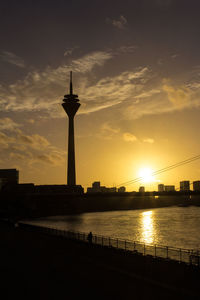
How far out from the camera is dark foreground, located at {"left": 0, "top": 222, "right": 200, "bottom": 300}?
15984mm

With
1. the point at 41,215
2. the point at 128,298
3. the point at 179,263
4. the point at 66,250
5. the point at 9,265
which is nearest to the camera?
the point at 128,298

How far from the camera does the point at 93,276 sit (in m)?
19.2

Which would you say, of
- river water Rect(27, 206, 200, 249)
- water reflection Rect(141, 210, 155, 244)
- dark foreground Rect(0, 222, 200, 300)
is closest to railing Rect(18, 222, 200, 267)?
dark foreground Rect(0, 222, 200, 300)

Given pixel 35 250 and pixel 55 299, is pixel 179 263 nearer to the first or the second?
pixel 55 299

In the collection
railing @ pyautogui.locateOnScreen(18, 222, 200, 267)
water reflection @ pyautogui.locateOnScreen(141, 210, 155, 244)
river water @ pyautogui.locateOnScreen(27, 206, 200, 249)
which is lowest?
water reflection @ pyautogui.locateOnScreen(141, 210, 155, 244)

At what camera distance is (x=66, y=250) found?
2912 centimetres

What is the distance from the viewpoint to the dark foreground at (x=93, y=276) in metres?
16.0

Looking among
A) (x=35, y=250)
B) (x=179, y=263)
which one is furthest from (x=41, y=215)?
(x=179, y=263)

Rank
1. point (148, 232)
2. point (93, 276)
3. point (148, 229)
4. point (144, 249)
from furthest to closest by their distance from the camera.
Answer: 1. point (148, 229)
2. point (148, 232)
3. point (144, 249)
4. point (93, 276)

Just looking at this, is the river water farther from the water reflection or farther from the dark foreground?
the dark foreground

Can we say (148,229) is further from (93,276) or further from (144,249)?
(93,276)

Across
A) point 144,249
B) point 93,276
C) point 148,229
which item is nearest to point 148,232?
point 148,229

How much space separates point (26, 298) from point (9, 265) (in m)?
8.79

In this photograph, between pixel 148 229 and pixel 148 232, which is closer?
pixel 148 232
